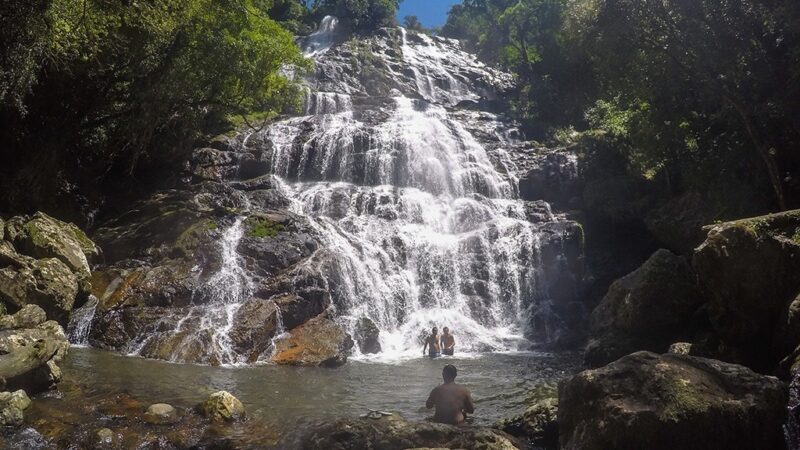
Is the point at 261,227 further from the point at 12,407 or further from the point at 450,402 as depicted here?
the point at 450,402

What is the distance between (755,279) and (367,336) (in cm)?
978

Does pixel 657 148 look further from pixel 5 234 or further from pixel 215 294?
pixel 5 234

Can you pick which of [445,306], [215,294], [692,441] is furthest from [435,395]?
[445,306]

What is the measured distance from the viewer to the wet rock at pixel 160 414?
24.8ft

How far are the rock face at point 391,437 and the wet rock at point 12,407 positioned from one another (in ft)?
11.7

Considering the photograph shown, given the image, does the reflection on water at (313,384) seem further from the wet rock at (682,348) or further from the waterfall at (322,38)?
the waterfall at (322,38)

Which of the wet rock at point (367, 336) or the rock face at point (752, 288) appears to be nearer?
the rock face at point (752, 288)

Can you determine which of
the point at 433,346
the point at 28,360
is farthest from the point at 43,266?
→ the point at 433,346

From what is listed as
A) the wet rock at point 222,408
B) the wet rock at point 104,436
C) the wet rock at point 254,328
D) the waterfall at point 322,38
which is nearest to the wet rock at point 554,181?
the wet rock at point 254,328

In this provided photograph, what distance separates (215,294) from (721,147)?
14.4 meters

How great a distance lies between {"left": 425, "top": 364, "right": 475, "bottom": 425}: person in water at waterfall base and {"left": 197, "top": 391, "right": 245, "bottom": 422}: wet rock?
106 inches

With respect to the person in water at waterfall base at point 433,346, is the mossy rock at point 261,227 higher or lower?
higher

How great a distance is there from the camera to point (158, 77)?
59.1 ft

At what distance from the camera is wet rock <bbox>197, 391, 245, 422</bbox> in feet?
25.7
